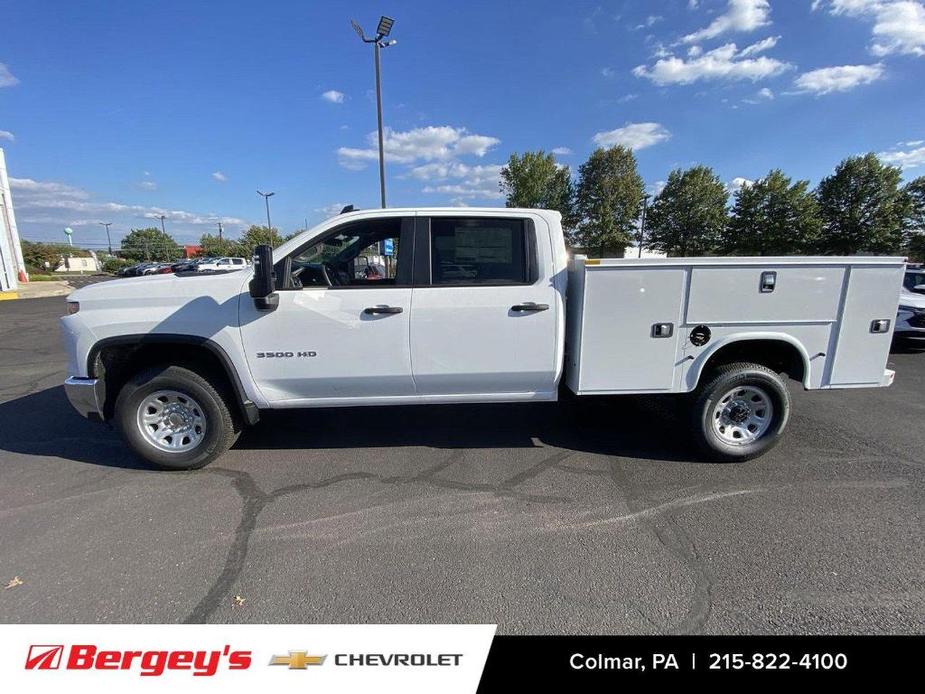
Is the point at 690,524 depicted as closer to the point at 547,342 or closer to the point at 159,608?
the point at 547,342

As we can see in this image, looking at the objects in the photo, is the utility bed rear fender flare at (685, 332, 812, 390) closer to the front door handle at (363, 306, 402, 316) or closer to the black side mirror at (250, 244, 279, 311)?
the front door handle at (363, 306, 402, 316)

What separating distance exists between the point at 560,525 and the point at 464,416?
2061mm

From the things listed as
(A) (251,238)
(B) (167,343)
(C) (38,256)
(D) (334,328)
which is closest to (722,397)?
(D) (334,328)

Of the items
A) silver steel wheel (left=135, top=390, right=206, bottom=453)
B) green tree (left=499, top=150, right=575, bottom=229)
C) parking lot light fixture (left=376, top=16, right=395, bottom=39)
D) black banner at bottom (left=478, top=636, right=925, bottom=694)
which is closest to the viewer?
black banner at bottom (left=478, top=636, right=925, bottom=694)

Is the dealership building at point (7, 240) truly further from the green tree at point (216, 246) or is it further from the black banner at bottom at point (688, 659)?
the green tree at point (216, 246)

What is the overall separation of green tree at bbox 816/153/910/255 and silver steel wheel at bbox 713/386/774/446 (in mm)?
43827

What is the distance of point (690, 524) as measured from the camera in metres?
2.90

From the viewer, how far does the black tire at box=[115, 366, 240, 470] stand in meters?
3.48

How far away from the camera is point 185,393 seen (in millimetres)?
3529

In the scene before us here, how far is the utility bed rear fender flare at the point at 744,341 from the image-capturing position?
3.47 metres

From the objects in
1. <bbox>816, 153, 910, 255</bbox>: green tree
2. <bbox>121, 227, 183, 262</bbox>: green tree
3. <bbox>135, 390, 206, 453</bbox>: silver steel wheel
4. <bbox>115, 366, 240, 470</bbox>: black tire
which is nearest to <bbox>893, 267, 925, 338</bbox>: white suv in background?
<bbox>115, 366, 240, 470</bbox>: black tire

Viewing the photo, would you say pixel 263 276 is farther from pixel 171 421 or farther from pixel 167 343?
pixel 171 421

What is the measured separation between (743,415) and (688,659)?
2441 mm

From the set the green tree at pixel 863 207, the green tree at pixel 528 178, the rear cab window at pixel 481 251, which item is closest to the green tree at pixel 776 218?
the green tree at pixel 863 207
